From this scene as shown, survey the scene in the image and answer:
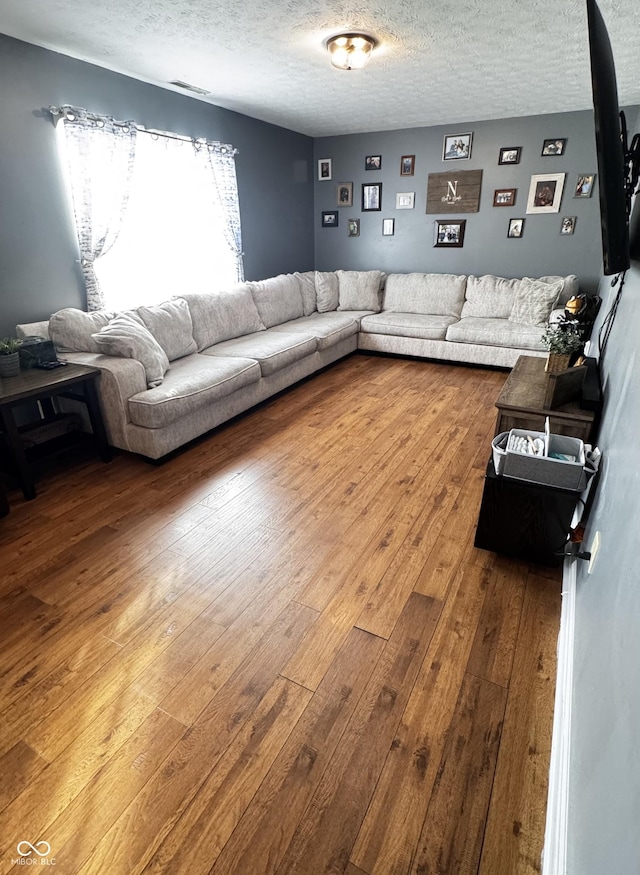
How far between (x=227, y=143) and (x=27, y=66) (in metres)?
1.85

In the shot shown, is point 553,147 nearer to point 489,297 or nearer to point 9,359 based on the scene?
point 489,297

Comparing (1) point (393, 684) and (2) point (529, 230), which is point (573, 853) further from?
(2) point (529, 230)

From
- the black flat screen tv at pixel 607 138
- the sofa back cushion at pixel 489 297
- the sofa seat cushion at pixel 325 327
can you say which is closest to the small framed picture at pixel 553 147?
the sofa back cushion at pixel 489 297

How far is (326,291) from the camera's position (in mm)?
5262

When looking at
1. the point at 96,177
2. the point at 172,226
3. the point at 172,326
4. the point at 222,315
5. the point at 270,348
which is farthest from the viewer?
the point at 222,315

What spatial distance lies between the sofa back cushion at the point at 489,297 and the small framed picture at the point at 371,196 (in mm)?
1536

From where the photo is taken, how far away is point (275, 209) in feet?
16.7

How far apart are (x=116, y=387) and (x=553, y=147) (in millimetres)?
4810

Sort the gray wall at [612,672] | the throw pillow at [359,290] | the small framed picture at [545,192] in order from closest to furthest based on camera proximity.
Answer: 1. the gray wall at [612,672]
2. the small framed picture at [545,192]
3. the throw pillow at [359,290]

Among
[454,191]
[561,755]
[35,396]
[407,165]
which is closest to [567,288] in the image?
[454,191]

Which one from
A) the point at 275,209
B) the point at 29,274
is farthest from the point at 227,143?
the point at 29,274

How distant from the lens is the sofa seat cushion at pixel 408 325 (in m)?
4.71

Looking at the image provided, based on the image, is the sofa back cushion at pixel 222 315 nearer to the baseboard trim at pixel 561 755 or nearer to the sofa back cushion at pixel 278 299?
the sofa back cushion at pixel 278 299

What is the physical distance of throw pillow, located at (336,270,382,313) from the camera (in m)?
5.35
